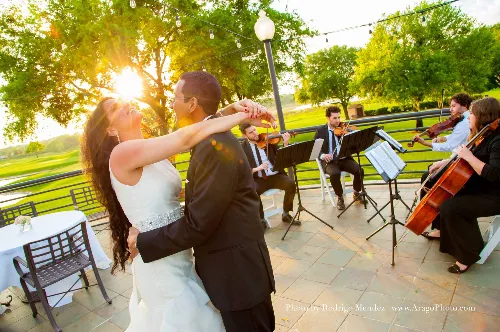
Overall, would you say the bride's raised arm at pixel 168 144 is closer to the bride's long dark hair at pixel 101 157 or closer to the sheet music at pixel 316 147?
the bride's long dark hair at pixel 101 157

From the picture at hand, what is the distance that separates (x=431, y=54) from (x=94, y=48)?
2195cm

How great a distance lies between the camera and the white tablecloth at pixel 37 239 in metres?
3.57

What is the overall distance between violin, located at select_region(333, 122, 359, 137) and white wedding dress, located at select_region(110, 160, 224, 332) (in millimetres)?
4275

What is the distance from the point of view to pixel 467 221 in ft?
10.4

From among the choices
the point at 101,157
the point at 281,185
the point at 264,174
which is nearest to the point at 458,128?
the point at 281,185

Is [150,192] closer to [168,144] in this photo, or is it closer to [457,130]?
[168,144]

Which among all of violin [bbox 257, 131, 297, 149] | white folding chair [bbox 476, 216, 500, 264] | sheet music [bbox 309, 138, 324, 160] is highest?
violin [bbox 257, 131, 297, 149]

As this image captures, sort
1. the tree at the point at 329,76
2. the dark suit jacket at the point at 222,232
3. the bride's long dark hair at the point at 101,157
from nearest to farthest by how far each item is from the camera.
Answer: the dark suit jacket at the point at 222,232 → the bride's long dark hair at the point at 101,157 → the tree at the point at 329,76

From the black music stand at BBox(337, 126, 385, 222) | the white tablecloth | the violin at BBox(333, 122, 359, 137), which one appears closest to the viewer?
the white tablecloth

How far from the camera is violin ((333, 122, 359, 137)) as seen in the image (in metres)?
5.48

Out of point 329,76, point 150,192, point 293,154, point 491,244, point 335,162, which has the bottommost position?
point 491,244

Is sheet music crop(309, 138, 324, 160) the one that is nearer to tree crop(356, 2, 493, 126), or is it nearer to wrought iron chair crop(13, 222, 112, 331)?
wrought iron chair crop(13, 222, 112, 331)

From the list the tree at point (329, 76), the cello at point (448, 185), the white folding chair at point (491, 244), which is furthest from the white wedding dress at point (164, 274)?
the tree at point (329, 76)

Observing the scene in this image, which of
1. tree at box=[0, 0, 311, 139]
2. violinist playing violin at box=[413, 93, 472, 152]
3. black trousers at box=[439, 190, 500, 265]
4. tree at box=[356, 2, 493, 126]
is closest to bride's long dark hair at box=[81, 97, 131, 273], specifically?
black trousers at box=[439, 190, 500, 265]
